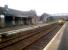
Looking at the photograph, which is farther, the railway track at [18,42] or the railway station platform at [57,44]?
the railway track at [18,42]

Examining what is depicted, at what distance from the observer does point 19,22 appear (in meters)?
57.5

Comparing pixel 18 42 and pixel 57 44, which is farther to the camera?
pixel 18 42

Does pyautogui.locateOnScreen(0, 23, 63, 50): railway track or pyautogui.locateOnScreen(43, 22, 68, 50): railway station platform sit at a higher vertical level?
pyautogui.locateOnScreen(43, 22, 68, 50): railway station platform

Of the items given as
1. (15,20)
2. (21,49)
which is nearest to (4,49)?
(21,49)

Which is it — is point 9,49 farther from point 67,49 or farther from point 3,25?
point 3,25

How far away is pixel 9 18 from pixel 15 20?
496cm

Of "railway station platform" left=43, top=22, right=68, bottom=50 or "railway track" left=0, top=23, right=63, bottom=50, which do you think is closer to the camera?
"railway station platform" left=43, top=22, right=68, bottom=50

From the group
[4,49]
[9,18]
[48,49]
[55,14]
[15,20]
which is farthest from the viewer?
[55,14]

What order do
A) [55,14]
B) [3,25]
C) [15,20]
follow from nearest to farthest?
[3,25] < [15,20] < [55,14]

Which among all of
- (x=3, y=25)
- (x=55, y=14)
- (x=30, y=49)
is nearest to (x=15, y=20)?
(x=3, y=25)

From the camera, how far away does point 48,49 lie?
10.8 m

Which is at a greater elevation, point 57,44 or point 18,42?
point 57,44

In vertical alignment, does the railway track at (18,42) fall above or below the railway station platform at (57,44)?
below

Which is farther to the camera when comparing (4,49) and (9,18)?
(9,18)
